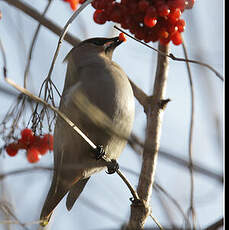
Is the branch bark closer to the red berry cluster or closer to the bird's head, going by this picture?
the red berry cluster

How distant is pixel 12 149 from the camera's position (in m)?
2.66

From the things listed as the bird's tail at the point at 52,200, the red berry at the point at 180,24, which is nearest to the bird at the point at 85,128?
the bird's tail at the point at 52,200

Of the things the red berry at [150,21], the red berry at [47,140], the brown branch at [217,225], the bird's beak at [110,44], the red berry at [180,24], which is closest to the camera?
the brown branch at [217,225]

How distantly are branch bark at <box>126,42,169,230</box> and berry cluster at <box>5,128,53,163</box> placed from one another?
606 millimetres

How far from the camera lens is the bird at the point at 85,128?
2.73 m

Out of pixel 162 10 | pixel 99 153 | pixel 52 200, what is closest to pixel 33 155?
pixel 52 200

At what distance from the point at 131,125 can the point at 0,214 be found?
3.21 feet

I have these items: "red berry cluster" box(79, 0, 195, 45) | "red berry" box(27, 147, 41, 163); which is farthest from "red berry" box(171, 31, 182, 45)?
"red berry" box(27, 147, 41, 163)

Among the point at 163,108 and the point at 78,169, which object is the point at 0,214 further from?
the point at 163,108

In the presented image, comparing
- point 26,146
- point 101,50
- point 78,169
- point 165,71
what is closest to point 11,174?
point 26,146

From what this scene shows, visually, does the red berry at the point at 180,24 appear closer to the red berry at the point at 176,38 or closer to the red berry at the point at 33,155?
the red berry at the point at 176,38

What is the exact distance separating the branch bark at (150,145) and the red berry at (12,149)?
78 centimetres

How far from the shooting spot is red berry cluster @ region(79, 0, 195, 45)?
6.57ft

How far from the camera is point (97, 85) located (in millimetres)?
2814
